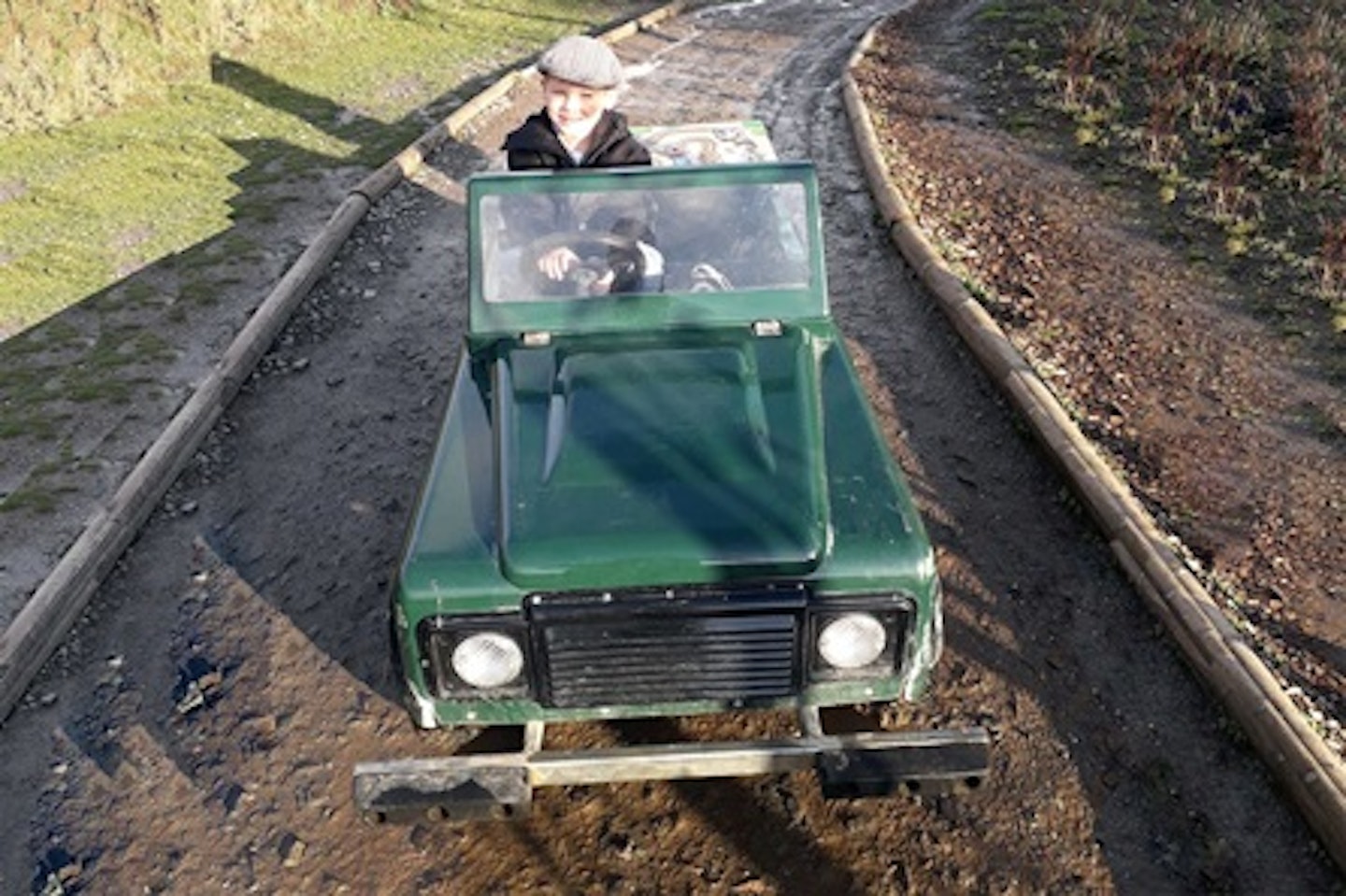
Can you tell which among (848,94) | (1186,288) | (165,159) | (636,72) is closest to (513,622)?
(1186,288)

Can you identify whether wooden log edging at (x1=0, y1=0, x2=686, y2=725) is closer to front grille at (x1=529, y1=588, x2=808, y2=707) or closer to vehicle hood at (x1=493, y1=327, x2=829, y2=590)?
vehicle hood at (x1=493, y1=327, x2=829, y2=590)

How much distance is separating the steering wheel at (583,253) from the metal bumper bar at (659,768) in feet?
6.55

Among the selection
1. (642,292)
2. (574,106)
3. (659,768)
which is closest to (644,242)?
(642,292)

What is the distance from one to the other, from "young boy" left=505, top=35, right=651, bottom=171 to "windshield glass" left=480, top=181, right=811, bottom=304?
831 millimetres

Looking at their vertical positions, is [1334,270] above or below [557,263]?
below

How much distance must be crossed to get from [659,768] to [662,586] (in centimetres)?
64

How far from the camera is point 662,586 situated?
356cm

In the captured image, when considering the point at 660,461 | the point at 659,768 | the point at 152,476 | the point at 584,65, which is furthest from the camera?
the point at 152,476

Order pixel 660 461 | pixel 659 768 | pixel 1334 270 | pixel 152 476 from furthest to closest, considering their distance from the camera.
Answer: pixel 1334 270
pixel 152 476
pixel 660 461
pixel 659 768

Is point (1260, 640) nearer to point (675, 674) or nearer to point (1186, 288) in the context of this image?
point (675, 674)

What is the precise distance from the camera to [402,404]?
7008 mm

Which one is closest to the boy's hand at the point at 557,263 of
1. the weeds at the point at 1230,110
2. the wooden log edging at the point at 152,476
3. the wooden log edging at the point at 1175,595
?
the wooden log edging at the point at 152,476

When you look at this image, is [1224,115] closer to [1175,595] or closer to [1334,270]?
[1334,270]

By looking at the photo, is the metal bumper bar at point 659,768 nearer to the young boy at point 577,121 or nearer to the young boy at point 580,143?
the young boy at point 580,143
